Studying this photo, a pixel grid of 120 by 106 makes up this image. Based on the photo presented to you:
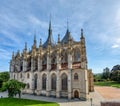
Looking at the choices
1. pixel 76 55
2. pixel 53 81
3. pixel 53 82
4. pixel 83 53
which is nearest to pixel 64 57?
pixel 76 55

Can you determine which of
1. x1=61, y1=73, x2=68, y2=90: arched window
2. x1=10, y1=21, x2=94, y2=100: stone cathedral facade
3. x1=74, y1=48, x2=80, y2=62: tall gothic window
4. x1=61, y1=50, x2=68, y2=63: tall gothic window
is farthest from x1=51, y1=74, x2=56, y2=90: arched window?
x1=74, y1=48, x2=80, y2=62: tall gothic window

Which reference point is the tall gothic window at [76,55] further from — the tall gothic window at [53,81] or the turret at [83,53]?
the tall gothic window at [53,81]

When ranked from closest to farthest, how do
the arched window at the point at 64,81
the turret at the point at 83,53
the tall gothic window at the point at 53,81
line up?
the turret at the point at 83,53, the arched window at the point at 64,81, the tall gothic window at the point at 53,81

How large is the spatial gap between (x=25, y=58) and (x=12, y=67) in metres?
10.4

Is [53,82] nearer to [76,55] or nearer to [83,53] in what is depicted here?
[76,55]

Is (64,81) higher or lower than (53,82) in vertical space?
higher

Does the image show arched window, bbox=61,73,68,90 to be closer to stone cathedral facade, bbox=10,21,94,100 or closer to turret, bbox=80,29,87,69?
stone cathedral facade, bbox=10,21,94,100

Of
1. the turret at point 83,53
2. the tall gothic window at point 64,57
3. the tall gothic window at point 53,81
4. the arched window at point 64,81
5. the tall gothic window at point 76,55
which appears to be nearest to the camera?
the turret at point 83,53

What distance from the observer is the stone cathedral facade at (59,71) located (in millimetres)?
37250

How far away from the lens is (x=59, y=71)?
40594 mm

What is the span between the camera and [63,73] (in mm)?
40125

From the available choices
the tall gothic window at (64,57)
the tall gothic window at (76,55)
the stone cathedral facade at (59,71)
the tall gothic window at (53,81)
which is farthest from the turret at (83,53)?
the tall gothic window at (53,81)

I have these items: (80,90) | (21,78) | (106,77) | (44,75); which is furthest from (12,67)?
(106,77)

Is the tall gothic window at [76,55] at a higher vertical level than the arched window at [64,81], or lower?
higher
